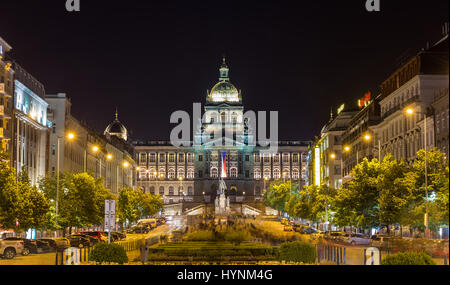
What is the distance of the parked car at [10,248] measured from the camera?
48.9 metres

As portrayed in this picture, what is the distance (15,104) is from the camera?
268ft

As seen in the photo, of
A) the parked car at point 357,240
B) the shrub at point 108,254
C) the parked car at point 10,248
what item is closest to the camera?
the shrub at point 108,254

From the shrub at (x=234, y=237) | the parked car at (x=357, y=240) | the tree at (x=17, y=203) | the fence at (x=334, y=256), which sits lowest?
the fence at (x=334, y=256)

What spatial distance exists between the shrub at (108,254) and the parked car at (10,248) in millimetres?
17408

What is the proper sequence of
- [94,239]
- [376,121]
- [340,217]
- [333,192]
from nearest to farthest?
[94,239] < [340,217] < [376,121] < [333,192]

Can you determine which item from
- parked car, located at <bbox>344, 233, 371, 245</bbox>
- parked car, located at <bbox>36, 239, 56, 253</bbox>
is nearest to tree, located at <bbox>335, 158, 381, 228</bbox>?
parked car, located at <bbox>344, 233, 371, 245</bbox>

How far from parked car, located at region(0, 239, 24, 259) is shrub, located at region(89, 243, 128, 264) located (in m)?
17.4

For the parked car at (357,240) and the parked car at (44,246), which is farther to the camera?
the parked car at (357,240)

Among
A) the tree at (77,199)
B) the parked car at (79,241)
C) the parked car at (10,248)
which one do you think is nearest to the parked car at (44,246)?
the parked car at (79,241)

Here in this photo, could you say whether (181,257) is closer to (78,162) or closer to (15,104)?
(15,104)

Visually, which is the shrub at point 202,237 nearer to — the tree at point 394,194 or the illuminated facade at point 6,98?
the tree at point 394,194
